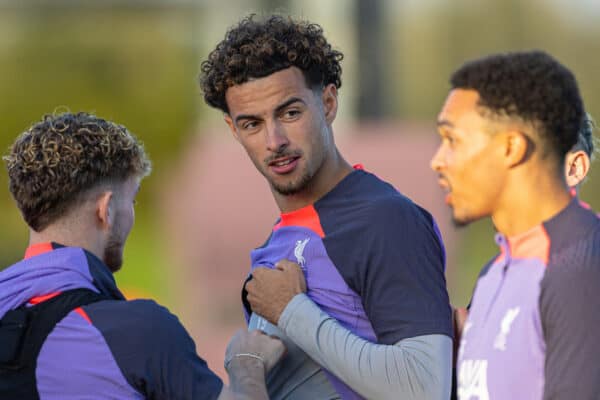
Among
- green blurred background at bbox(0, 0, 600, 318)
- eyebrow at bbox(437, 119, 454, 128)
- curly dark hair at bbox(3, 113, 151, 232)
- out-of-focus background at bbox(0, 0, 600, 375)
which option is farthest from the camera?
green blurred background at bbox(0, 0, 600, 318)

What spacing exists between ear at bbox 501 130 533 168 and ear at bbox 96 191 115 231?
45.6 inches

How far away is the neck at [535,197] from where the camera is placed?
2297 millimetres

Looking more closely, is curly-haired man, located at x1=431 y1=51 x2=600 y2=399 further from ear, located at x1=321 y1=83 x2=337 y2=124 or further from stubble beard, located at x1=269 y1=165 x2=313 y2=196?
ear, located at x1=321 y1=83 x2=337 y2=124

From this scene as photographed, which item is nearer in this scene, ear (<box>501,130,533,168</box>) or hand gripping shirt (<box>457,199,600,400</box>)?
hand gripping shirt (<box>457,199,600,400</box>)

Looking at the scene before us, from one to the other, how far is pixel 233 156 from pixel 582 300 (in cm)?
836

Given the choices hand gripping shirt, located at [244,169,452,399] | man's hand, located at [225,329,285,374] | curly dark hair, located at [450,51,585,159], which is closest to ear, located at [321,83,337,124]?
hand gripping shirt, located at [244,169,452,399]

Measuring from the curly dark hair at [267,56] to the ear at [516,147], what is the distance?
102 centimetres

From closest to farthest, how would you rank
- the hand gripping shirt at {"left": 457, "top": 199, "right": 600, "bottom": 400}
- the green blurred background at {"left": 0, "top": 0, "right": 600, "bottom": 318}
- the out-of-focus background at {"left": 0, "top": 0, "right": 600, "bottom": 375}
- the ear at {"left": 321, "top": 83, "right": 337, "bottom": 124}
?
the hand gripping shirt at {"left": 457, "top": 199, "right": 600, "bottom": 400} → the ear at {"left": 321, "top": 83, "right": 337, "bottom": 124} → the out-of-focus background at {"left": 0, "top": 0, "right": 600, "bottom": 375} → the green blurred background at {"left": 0, "top": 0, "right": 600, "bottom": 318}

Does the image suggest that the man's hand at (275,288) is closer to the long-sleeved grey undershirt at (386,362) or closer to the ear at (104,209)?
the long-sleeved grey undershirt at (386,362)

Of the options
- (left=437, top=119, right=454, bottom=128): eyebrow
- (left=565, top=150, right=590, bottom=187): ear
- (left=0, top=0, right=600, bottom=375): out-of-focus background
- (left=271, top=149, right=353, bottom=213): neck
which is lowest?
(left=0, top=0, right=600, bottom=375): out-of-focus background

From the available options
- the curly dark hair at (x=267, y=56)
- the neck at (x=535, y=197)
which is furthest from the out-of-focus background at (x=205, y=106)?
the neck at (x=535, y=197)

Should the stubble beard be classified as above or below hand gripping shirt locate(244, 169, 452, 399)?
above

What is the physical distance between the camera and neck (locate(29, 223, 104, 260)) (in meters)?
2.94

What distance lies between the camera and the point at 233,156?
10.4 meters
